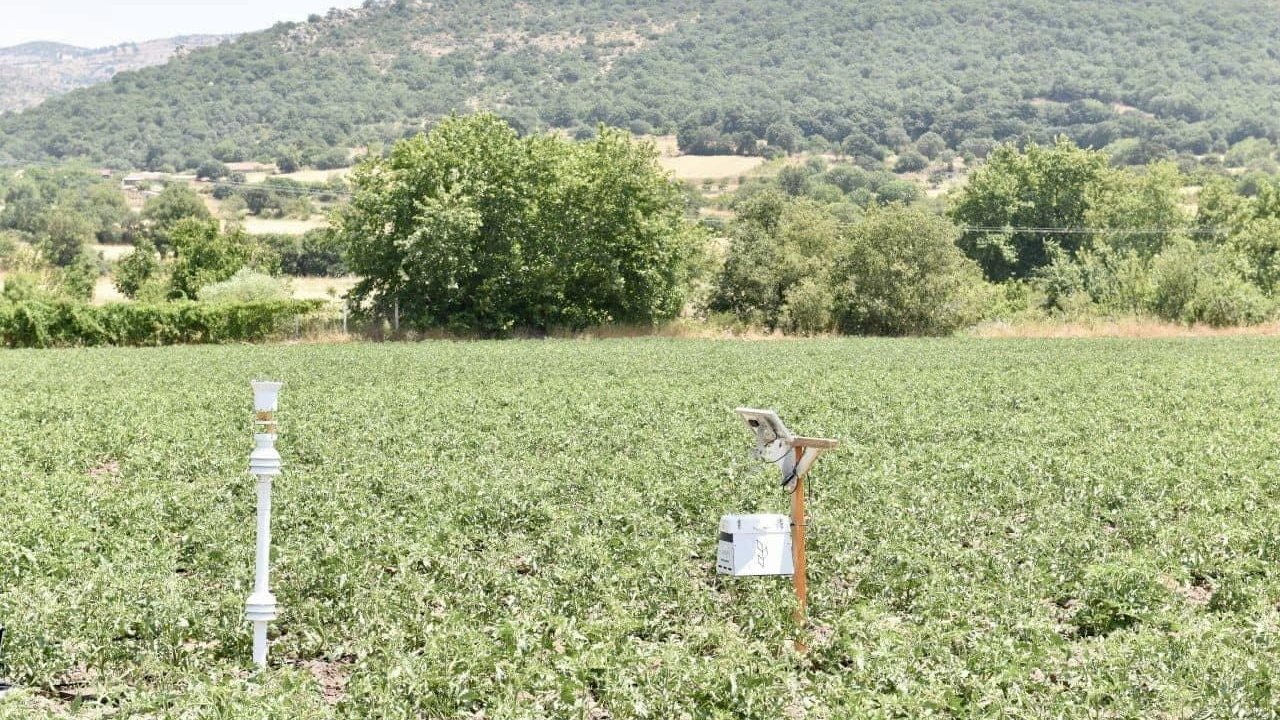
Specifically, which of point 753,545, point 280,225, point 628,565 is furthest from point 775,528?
point 280,225

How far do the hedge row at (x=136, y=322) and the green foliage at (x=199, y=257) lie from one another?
25.3 m

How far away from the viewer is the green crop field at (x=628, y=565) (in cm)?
790

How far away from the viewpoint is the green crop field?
7898 millimetres

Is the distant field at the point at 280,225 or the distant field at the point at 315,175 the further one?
the distant field at the point at 315,175

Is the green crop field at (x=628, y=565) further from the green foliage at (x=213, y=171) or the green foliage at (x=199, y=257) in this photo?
the green foliage at (x=213, y=171)

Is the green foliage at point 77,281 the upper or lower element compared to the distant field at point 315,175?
lower

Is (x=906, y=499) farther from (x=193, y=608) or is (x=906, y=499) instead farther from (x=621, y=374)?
(x=621, y=374)

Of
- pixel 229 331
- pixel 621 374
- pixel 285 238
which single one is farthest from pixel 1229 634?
pixel 285 238

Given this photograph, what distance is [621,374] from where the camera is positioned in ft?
115

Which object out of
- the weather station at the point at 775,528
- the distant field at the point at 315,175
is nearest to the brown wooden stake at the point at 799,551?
the weather station at the point at 775,528

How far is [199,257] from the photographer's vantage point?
79.3 meters

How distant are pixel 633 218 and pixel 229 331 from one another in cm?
1781

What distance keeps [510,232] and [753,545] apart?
2005 inches

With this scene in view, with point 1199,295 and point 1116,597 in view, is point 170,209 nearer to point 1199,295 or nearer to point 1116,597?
point 1199,295
